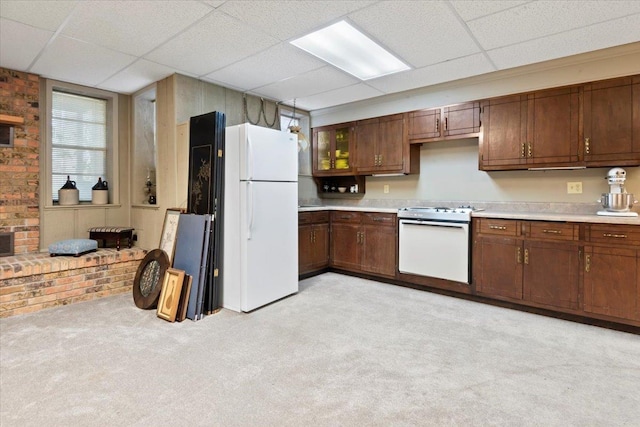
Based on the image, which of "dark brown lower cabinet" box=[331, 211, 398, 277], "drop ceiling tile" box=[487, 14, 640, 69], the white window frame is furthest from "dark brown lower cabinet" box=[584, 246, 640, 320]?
the white window frame

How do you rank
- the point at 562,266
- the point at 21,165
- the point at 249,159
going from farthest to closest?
1. the point at 21,165
2. the point at 249,159
3. the point at 562,266

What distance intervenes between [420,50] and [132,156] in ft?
12.5

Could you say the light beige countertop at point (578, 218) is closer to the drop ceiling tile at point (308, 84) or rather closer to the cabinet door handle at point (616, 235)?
the cabinet door handle at point (616, 235)

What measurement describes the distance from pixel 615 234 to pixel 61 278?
5158mm

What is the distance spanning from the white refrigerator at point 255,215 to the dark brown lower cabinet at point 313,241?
79 cm

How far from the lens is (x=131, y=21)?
261 centimetres

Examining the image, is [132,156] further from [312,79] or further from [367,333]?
[367,333]

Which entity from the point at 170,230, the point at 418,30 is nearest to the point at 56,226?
the point at 170,230

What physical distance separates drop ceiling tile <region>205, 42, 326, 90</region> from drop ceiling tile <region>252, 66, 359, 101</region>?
0.12 meters

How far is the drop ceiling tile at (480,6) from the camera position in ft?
7.70

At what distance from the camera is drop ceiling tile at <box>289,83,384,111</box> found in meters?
4.32

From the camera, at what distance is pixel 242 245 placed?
330 cm

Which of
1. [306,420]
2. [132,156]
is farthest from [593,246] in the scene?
[132,156]

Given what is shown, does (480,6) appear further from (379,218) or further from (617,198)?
(379,218)
